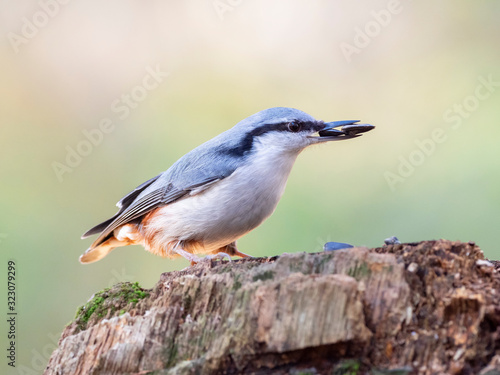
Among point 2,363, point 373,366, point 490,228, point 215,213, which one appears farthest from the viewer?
point 2,363

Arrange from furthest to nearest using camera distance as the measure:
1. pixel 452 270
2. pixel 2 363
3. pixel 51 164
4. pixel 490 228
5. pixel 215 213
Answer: pixel 51 164, pixel 2 363, pixel 490 228, pixel 215 213, pixel 452 270

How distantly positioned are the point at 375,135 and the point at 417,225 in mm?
1531

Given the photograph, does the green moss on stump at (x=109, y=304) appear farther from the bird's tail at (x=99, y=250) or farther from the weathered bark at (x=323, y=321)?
the bird's tail at (x=99, y=250)

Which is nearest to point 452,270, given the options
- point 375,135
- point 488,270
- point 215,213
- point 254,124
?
point 488,270

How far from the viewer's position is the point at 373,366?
2.12 m

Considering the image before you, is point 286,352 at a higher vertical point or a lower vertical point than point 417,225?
lower

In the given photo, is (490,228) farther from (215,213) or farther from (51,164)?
(51,164)

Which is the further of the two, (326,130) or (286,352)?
(326,130)
